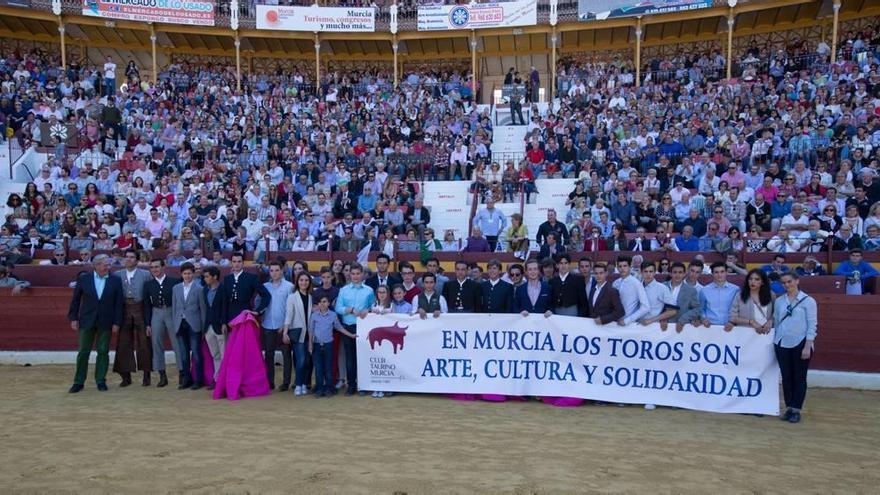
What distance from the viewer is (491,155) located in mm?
17734

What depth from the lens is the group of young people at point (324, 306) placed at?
663cm

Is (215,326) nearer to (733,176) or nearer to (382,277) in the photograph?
(382,277)

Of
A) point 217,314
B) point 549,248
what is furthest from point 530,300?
point 549,248

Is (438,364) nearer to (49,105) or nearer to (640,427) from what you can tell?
(640,427)

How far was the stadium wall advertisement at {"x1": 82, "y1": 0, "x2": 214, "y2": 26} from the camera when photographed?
2325 centimetres

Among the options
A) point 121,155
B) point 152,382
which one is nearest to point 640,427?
point 152,382

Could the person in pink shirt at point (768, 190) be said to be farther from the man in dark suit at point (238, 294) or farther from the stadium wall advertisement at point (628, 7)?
the stadium wall advertisement at point (628, 7)

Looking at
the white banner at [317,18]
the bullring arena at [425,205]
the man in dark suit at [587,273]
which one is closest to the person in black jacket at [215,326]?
the bullring arena at [425,205]

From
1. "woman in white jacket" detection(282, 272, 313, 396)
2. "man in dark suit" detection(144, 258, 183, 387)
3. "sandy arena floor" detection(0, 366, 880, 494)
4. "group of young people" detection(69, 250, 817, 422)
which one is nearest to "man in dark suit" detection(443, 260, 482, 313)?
"group of young people" detection(69, 250, 817, 422)

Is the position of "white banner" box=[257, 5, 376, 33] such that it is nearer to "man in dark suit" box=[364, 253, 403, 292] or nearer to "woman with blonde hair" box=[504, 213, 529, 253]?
"woman with blonde hair" box=[504, 213, 529, 253]

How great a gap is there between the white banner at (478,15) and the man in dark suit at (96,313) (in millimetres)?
19251

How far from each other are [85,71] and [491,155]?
596 inches

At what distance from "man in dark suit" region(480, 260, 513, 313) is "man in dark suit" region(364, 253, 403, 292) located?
3.55 ft

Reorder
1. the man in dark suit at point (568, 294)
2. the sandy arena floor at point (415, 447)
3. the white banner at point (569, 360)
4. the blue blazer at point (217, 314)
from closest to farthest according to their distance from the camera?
1. the sandy arena floor at point (415, 447)
2. the white banner at point (569, 360)
3. the man in dark suit at point (568, 294)
4. the blue blazer at point (217, 314)
